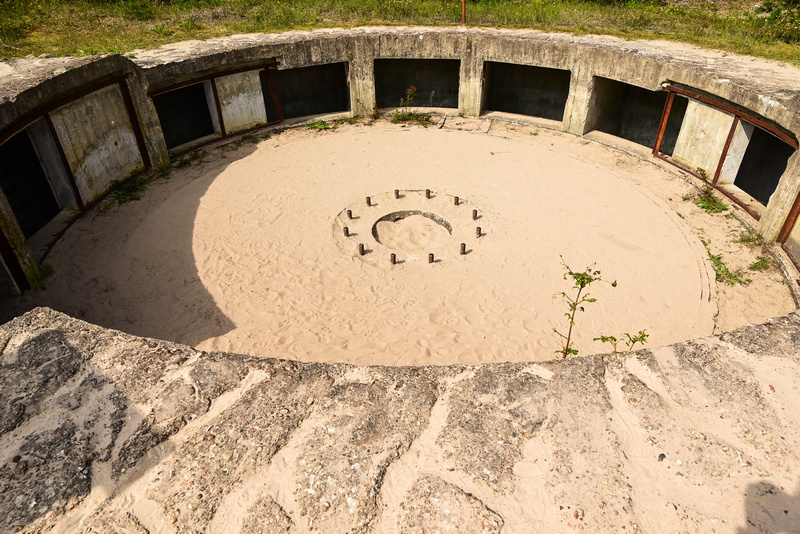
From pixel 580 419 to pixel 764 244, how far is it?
28.0ft

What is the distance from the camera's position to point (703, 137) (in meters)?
13.1

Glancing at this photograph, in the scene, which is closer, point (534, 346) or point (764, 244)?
point (534, 346)

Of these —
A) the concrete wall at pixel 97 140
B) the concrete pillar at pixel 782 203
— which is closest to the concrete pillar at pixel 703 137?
the concrete pillar at pixel 782 203

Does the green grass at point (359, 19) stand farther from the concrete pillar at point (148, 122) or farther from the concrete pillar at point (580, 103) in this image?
the concrete pillar at point (580, 103)

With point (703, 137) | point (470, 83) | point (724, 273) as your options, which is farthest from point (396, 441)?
point (470, 83)

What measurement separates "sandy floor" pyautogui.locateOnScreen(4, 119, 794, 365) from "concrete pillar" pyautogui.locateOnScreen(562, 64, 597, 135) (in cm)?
162

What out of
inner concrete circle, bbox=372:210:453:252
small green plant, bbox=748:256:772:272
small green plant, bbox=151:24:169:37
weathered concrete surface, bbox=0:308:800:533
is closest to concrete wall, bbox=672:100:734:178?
small green plant, bbox=748:256:772:272

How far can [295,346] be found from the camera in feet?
28.2

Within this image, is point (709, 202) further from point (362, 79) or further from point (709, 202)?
point (362, 79)

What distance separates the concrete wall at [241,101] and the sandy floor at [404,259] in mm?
1687

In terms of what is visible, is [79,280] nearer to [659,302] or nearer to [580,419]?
[580,419]

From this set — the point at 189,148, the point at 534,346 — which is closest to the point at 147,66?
the point at 189,148

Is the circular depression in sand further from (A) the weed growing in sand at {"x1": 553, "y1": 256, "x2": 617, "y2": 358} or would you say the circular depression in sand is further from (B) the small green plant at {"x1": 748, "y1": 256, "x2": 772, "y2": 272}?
(B) the small green plant at {"x1": 748, "y1": 256, "x2": 772, "y2": 272}

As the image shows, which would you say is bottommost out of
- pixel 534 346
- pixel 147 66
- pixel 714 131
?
pixel 534 346
